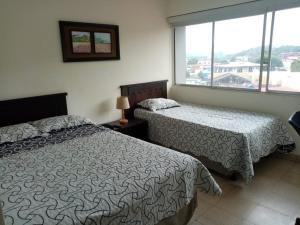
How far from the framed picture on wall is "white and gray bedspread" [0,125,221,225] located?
1.24 meters

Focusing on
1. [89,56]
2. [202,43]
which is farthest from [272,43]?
[89,56]

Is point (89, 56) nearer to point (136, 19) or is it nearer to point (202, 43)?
point (136, 19)

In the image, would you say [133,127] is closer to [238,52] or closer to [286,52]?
[238,52]

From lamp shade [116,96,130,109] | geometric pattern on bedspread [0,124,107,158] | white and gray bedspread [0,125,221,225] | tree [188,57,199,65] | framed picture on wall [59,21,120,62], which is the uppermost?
framed picture on wall [59,21,120,62]

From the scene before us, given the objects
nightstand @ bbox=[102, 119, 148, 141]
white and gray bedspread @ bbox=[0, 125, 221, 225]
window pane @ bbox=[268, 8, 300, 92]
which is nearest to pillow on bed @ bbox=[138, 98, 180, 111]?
nightstand @ bbox=[102, 119, 148, 141]

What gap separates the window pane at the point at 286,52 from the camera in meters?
2.97

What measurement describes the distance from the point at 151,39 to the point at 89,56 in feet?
4.01

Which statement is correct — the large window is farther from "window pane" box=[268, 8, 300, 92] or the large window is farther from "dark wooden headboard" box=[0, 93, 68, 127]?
"dark wooden headboard" box=[0, 93, 68, 127]

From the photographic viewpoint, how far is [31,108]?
2740 millimetres

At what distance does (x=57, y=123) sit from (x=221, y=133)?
6.08 ft

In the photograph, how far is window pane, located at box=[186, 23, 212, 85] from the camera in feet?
12.8

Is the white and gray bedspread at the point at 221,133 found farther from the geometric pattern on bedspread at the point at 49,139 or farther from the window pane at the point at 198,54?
the geometric pattern on bedspread at the point at 49,139

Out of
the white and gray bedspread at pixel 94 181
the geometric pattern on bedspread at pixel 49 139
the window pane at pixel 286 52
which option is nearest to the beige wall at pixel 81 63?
the geometric pattern on bedspread at pixel 49 139

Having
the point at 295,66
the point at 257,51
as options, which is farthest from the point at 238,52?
the point at 295,66
